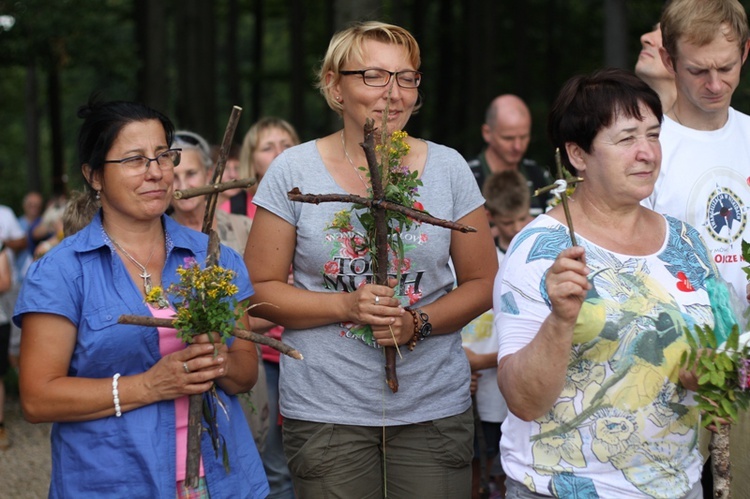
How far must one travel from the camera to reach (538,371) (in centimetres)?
324

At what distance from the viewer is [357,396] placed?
13.3ft

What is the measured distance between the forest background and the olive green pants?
5495 millimetres

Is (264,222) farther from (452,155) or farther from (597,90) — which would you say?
(597,90)

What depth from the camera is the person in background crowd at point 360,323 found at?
13.3ft

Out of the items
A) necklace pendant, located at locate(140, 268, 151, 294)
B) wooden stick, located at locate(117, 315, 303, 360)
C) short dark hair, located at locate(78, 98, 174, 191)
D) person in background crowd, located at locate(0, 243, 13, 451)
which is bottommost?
person in background crowd, located at locate(0, 243, 13, 451)

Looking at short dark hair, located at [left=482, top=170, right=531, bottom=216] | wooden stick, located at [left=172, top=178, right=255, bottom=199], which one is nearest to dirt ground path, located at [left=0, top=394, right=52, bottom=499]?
short dark hair, located at [left=482, top=170, right=531, bottom=216]

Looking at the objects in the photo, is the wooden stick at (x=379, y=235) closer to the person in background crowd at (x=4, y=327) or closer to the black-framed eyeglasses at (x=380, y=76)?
the black-framed eyeglasses at (x=380, y=76)

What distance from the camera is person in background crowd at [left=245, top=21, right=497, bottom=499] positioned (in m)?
4.05

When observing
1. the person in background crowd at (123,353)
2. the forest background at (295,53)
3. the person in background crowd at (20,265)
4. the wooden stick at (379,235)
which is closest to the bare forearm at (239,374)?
the person in background crowd at (123,353)

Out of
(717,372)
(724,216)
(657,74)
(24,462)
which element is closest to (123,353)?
(717,372)

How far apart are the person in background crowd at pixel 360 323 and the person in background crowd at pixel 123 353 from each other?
0.25 meters

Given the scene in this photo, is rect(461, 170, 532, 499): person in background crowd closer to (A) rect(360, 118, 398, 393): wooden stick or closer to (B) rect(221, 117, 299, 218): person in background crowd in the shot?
(B) rect(221, 117, 299, 218): person in background crowd

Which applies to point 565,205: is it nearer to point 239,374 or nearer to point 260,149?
point 239,374

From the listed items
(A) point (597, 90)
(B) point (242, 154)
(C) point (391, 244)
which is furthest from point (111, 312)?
(B) point (242, 154)
